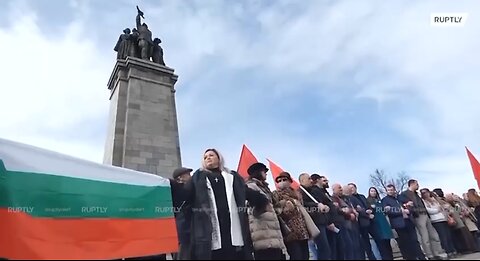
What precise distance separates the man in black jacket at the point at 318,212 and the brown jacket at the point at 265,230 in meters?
1.09

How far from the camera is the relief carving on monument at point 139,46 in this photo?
43.0 feet

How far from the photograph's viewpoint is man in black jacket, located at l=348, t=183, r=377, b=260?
662 cm

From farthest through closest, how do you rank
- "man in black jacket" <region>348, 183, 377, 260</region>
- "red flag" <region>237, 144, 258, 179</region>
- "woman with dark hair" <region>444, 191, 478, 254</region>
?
"red flag" <region>237, 144, 258, 179</region>, "woman with dark hair" <region>444, 191, 478, 254</region>, "man in black jacket" <region>348, 183, 377, 260</region>

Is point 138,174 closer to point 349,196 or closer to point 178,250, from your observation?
point 178,250

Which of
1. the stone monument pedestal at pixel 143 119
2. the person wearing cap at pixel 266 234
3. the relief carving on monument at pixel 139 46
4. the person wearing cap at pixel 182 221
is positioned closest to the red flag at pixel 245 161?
the stone monument pedestal at pixel 143 119

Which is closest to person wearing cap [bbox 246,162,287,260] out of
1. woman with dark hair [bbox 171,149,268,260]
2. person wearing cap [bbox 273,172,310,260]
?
woman with dark hair [bbox 171,149,268,260]

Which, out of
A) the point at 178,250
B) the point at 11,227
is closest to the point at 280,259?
the point at 178,250

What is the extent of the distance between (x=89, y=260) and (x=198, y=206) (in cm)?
116

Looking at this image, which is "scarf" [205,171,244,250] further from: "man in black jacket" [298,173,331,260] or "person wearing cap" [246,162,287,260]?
"man in black jacket" [298,173,331,260]

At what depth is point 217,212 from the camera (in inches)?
151

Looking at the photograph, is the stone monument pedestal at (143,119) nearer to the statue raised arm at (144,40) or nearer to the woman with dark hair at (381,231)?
the statue raised arm at (144,40)

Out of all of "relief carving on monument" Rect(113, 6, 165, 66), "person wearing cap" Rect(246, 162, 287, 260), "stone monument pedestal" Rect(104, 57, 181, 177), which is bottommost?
"person wearing cap" Rect(246, 162, 287, 260)

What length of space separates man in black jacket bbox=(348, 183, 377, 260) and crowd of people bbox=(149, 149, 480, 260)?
2cm

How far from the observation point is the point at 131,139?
1074 centimetres
